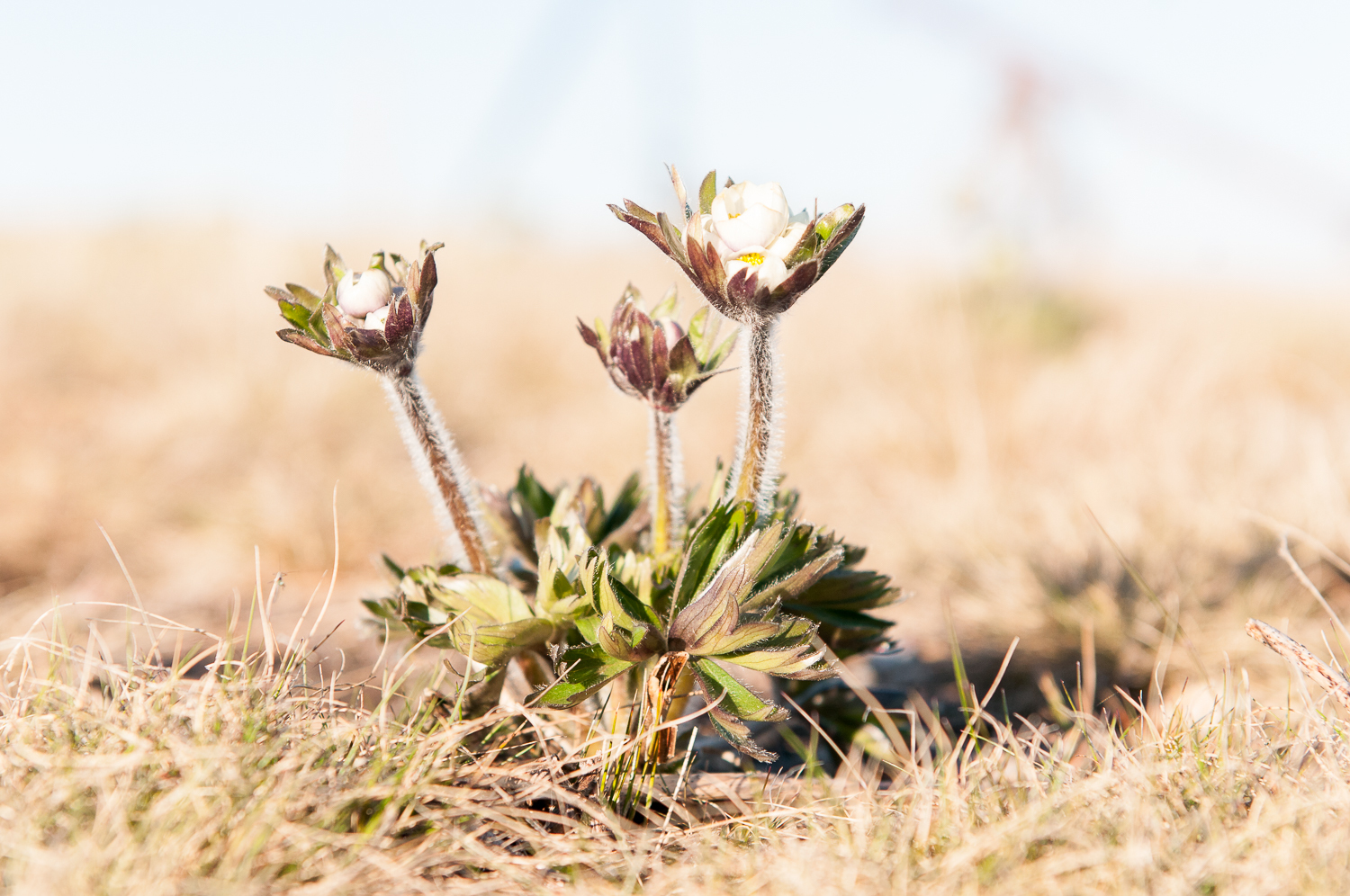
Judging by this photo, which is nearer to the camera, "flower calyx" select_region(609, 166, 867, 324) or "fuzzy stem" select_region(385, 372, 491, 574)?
"flower calyx" select_region(609, 166, 867, 324)

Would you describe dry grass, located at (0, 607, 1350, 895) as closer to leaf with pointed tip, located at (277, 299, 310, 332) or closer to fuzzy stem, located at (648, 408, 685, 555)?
fuzzy stem, located at (648, 408, 685, 555)

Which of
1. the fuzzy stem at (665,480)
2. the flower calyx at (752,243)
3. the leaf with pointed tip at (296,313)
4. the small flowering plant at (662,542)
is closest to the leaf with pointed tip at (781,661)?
the small flowering plant at (662,542)

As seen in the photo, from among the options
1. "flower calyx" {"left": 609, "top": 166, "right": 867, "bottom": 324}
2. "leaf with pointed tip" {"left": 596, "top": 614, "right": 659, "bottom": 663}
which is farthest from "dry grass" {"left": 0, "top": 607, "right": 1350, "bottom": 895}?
"flower calyx" {"left": 609, "top": 166, "right": 867, "bottom": 324}

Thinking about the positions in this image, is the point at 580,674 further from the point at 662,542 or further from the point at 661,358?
the point at 661,358

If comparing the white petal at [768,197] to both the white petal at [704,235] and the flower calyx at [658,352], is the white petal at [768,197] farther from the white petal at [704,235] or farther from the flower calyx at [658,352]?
the flower calyx at [658,352]

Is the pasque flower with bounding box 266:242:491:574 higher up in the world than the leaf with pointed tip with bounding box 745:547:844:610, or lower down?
higher up

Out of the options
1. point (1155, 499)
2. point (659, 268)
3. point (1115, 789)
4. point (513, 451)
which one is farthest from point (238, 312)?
point (1115, 789)
